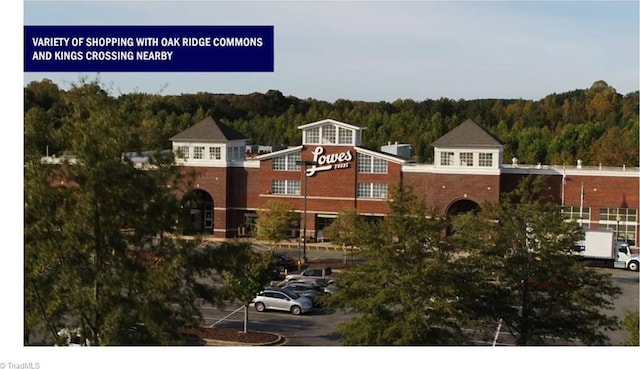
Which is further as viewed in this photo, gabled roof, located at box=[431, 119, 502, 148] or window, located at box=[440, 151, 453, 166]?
window, located at box=[440, 151, 453, 166]

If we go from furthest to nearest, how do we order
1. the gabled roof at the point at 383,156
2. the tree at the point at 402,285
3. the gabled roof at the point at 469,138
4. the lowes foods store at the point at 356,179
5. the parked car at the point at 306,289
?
the gabled roof at the point at 383,156
the lowes foods store at the point at 356,179
the gabled roof at the point at 469,138
the parked car at the point at 306,289
the tree at the point at 402,285

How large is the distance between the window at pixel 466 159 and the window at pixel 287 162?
8.08 meters

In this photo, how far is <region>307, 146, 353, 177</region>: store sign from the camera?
40.5m

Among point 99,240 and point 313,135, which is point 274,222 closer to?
point 313,135

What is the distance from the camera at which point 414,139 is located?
63844 millimetres

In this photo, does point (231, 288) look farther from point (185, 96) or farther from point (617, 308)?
point (185, 96)

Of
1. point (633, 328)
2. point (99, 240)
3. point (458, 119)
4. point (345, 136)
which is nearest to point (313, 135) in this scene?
point (345, 136)

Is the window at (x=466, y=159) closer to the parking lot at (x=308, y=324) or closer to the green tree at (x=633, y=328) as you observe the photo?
the parking lot at (x=308, y=324)

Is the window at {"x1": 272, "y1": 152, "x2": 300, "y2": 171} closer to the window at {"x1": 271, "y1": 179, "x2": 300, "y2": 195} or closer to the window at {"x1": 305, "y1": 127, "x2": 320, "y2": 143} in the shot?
the window at {"x1": 271, "y1": 179, "x2": 300, "y2": 195}

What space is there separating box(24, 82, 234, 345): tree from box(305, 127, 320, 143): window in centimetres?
2836

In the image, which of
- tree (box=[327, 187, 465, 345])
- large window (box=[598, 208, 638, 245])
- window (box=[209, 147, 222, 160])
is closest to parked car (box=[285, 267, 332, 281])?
window (box=[209, 147, 222, 160])

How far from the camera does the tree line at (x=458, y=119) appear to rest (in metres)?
60.9

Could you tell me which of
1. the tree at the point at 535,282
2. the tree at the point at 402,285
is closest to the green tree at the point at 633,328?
the tree at the point at 535,282

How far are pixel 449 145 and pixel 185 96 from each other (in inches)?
1530
